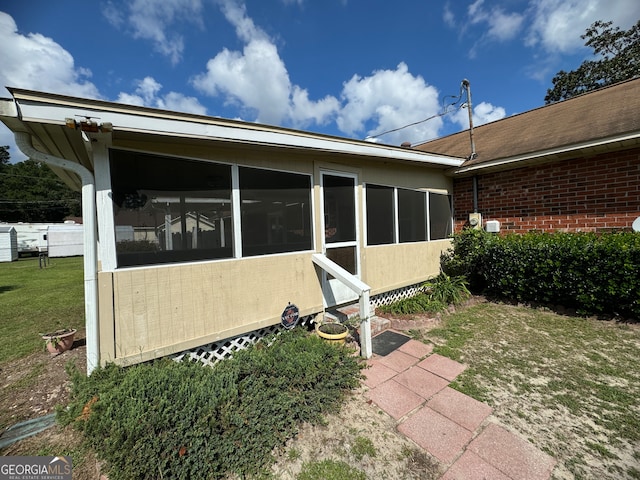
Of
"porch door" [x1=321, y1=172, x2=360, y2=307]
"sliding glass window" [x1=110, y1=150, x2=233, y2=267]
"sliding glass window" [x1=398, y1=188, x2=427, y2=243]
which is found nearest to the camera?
"sliding glass window" [x1=110, y1=150, x2=233, y2=267]

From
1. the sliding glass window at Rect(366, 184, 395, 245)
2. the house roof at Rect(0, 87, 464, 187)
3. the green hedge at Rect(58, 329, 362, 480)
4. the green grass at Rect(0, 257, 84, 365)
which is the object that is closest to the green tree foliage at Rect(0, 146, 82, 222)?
the green grass at Rect(0, 257, 84, 365)

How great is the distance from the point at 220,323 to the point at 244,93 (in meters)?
14.5

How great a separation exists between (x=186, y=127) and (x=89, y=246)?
Answer: 1517 millimetres

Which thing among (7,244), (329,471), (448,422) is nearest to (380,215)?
(448,422)

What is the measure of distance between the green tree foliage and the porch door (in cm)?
4966

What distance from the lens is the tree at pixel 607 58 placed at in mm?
17131

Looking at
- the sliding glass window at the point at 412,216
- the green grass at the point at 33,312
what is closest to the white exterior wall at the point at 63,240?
the green grass at the point at 33,312

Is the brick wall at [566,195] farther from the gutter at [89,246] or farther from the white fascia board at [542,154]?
the gutter at [89,246]

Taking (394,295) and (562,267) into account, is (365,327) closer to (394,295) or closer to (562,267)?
(394,295)

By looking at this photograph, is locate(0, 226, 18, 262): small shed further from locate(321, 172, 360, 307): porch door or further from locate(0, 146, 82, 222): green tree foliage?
locate(0, 146, 82, 222): green tree foliage

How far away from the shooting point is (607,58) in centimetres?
1844

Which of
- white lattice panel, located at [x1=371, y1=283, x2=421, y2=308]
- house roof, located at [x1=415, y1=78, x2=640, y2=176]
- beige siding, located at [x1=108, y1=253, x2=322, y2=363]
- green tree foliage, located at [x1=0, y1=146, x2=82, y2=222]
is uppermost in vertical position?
green tree foliage, located at [x1=0, y1=146, x2=82, y2=222]

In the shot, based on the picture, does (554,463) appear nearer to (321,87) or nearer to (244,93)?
(321,87)

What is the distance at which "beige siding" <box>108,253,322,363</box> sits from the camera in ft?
8.91
